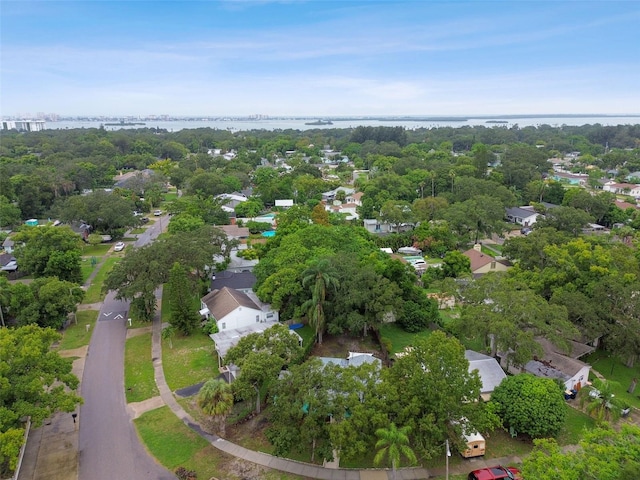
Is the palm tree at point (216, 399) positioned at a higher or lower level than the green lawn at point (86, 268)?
higher

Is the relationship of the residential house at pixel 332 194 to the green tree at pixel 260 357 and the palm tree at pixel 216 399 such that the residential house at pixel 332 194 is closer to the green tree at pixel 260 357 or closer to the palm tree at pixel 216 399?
the green tree at pixel 260 357

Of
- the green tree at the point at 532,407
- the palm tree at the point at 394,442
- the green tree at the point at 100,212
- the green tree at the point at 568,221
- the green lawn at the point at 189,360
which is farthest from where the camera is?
the green tree at the point at 100,212

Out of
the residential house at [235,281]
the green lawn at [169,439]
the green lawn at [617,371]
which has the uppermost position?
the residential house at [235,281]

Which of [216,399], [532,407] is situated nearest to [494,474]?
[532,407]

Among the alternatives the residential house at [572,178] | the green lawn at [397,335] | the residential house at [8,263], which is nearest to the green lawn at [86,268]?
the residential house at [8,263]

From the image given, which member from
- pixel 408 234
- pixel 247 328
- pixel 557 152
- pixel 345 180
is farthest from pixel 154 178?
pixel 557 152

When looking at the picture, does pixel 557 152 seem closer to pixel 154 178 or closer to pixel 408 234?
pixel 408 234

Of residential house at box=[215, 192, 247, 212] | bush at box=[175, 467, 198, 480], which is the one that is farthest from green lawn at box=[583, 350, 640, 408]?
residential house at box=[215, 192, 247, 212]

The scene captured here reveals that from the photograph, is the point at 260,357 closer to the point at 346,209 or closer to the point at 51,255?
the point at 51,255
